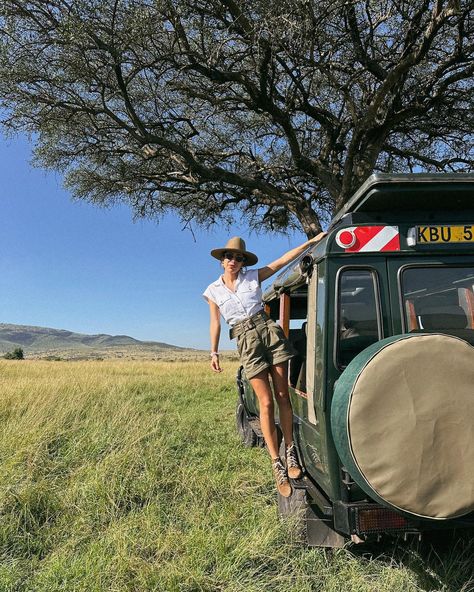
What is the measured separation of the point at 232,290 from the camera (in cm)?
435

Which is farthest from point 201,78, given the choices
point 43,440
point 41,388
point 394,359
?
point 394,359

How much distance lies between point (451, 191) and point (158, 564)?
3247 millimetres

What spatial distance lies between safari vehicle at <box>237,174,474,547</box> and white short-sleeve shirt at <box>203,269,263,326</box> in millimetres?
526

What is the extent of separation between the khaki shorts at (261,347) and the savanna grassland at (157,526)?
1.23 metres

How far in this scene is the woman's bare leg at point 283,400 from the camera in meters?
4.09

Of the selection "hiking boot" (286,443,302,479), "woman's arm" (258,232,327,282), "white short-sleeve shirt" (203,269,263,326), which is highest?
"woman's arm" (258,232,327,282)

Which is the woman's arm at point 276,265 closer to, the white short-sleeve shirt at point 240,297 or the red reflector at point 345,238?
the white short-sleeve shirt at point 240,297

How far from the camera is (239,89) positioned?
35.8 feet

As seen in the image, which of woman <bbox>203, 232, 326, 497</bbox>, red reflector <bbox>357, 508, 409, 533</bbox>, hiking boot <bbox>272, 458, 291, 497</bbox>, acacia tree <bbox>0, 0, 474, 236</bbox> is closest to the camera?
red reflector <bbox>357, 508, 409, 533</bbox>

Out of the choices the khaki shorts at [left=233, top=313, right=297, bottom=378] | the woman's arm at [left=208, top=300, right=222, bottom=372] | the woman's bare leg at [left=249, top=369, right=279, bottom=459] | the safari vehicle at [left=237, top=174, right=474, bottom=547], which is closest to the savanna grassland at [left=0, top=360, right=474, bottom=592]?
the safari vehicle at [left=237, top=174, right=474, bottom=547]

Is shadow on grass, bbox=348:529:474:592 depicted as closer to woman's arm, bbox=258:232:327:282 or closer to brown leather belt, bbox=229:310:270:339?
brown leather belt, bbox=229:310:270:339

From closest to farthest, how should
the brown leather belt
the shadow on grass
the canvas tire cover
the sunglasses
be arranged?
1. the canvas tire cover
2. the shadow on grass
3. the brown leather belt
4. the sunglasses

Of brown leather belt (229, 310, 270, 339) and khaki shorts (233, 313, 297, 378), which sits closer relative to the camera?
khaki shorts (233, 313, 297, 378)

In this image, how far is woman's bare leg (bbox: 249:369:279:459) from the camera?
13.3ft
